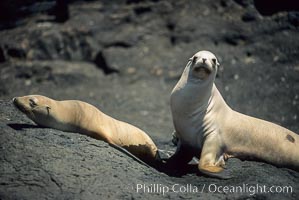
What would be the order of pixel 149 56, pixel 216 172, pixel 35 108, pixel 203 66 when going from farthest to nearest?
1. pixel 149 56
2. pixel 35 108
3. pixel 203 66
4. pixel 216 172

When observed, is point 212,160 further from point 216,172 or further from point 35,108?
point 35,108

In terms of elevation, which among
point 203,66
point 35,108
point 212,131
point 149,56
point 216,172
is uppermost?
point 203,66

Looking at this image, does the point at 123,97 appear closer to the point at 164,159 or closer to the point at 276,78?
the point at 276,78

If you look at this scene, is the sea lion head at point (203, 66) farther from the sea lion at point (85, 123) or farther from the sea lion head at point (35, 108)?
the sea lion head at point (35, 108)

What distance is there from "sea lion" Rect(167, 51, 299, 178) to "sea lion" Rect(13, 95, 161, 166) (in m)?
0.36

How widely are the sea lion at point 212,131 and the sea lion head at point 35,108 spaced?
4.37 ft

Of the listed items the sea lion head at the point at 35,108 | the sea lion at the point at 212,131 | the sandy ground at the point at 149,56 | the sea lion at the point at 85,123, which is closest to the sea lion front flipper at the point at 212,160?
the sea lion at the point at 212,131

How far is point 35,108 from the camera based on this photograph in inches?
191

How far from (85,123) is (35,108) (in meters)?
0.55

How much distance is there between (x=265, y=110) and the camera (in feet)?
31.0

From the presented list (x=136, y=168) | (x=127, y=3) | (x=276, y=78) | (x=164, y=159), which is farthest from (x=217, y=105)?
(x=127, y=3)

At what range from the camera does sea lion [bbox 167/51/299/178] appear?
484 cm

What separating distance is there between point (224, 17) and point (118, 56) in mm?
2737

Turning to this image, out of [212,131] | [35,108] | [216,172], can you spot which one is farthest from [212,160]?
[35,108]
